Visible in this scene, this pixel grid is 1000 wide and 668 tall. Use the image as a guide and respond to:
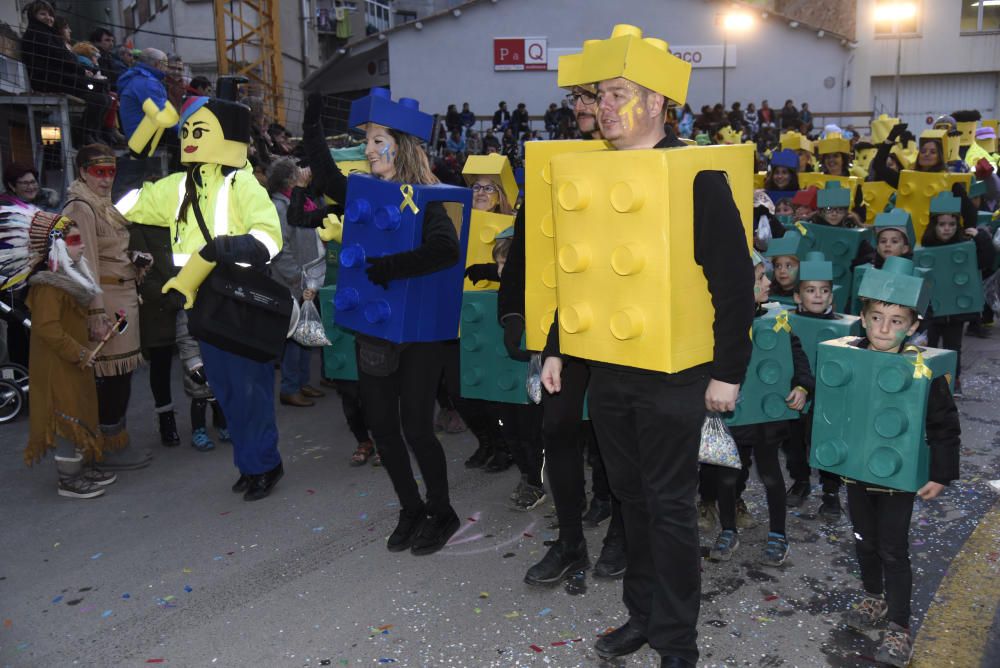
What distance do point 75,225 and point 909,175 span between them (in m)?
6.42

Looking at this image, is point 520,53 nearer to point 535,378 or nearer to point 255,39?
point 255,39

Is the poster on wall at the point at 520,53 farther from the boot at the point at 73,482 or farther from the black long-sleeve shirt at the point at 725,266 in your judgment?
the black long-sleeve shirt at the point at 725,266

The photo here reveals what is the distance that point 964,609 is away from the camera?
3564 mm

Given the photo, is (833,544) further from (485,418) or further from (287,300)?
(287,300)

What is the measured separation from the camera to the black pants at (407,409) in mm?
4082

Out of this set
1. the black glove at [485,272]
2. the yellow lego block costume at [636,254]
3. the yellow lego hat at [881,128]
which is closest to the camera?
the yellow lego block costume at [636,254]

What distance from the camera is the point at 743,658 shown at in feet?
10.6

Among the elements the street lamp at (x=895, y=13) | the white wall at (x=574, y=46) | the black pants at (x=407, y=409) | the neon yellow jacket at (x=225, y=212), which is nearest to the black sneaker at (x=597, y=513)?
the black pants at (x=407, y=409)

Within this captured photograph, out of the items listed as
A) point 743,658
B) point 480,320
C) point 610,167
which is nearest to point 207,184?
point 480,320

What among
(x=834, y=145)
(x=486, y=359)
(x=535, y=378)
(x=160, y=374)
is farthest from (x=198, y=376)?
(x=834, y=145)

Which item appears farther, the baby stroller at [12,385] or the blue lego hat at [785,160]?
the blue lego hat at [785,160]

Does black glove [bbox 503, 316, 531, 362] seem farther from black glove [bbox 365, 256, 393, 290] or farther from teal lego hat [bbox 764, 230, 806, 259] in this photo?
teal lego hat [bbox 764, 230, 806, 259]

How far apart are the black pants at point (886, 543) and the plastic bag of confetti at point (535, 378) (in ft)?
4.35

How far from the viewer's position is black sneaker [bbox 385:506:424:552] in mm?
4262
